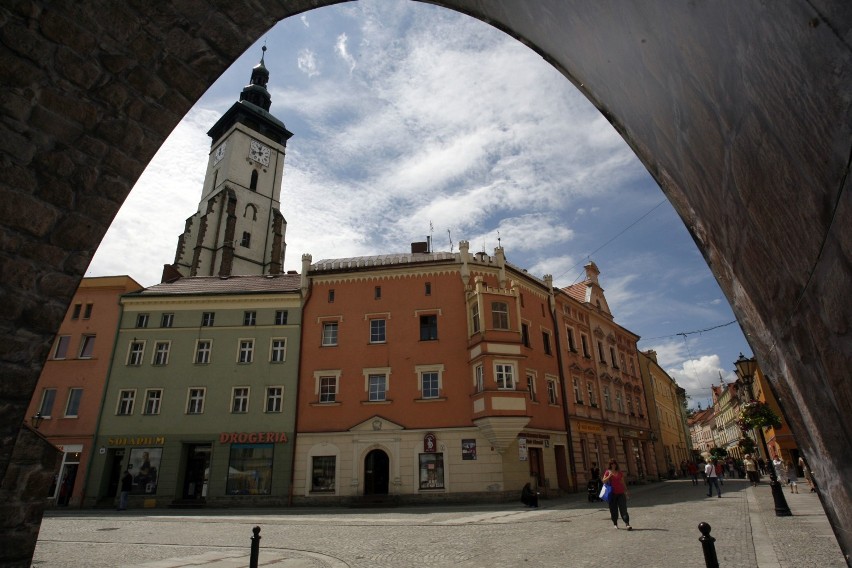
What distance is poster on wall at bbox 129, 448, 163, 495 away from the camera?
79.5ft

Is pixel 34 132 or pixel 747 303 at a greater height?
pixel 34 132

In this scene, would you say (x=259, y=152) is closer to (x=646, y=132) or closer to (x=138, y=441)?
(x=138, y=441)

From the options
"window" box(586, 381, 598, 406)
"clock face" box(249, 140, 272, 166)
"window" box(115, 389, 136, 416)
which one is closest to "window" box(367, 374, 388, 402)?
"window" box(115, 389, 136, 416)

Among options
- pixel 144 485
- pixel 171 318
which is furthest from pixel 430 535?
pixel 171 318

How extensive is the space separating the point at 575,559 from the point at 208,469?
21837mm

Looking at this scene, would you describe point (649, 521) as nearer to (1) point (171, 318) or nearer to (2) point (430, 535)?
(2) point (430, 535)

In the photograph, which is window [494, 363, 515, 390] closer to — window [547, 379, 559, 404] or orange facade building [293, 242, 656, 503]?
orange facade building [293, 242, 656, 503]

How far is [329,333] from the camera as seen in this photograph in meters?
26.6

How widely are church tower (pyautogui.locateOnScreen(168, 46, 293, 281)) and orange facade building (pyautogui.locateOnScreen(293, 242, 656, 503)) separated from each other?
2466cm

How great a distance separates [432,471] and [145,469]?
15106mm

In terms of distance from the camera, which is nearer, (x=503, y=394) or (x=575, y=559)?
(x=575, y=559)

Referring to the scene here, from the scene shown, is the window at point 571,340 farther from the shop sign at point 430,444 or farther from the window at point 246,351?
the window at point 246,351

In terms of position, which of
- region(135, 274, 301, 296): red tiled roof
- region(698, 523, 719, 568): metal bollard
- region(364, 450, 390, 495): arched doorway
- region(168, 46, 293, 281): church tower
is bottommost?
region(698, 523, 719, 568): metal bollard

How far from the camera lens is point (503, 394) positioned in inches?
887
